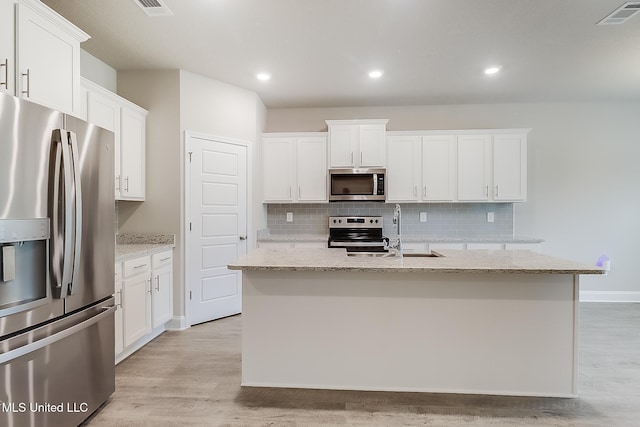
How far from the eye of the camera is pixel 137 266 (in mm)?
2908

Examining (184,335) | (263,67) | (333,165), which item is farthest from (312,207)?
(184,335)

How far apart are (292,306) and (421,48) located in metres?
2.56

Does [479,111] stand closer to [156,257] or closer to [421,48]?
[421,48]

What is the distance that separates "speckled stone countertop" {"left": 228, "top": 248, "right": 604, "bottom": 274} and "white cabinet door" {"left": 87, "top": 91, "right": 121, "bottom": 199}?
1651mm

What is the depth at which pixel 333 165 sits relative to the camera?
4.41m

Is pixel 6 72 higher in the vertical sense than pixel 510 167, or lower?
higher

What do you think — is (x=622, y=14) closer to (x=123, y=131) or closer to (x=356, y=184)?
(x=356, y=184)

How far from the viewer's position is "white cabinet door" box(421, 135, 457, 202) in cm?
440

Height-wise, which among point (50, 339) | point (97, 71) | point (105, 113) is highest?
point (97, 71)

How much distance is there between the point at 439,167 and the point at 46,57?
406cm

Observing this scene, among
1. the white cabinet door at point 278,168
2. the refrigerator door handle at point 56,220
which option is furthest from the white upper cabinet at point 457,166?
the refrigerator door handle at point 56,220

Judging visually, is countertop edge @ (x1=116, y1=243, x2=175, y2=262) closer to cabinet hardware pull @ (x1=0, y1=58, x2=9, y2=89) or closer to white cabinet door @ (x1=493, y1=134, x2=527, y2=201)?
cabinet hardware pull @ (x1=0, y1=58, x2=9, y2=89)

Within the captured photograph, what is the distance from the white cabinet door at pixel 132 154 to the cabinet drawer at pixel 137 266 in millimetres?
671

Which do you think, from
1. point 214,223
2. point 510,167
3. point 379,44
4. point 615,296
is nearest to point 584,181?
point 510,167
